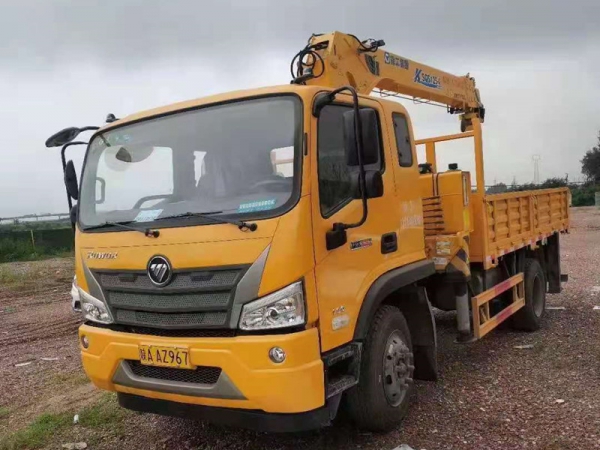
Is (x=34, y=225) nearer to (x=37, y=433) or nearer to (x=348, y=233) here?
(x=37, y=433)

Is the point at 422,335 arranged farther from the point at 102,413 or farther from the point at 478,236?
the point at 102,413

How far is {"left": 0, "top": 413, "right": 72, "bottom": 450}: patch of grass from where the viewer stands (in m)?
4.11

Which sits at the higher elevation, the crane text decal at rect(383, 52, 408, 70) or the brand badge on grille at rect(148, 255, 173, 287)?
the crane text decal at rect(383, 52, 408, 70)

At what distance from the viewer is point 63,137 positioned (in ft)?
14.1

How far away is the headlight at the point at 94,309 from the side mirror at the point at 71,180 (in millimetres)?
821

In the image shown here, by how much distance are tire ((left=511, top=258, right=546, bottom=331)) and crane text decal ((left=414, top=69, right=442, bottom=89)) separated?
2476 mm

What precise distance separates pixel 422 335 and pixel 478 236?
1430 millimetres

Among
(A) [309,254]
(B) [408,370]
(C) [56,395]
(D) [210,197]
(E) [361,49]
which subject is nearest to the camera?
(A) [309,254]

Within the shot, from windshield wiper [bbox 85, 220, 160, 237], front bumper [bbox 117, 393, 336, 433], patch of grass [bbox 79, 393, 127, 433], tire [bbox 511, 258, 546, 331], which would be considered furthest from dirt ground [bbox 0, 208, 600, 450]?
windshield wiper [bbox 85, 220, 160, 237]

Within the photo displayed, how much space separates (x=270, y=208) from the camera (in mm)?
3121

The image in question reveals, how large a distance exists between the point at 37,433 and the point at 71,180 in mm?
1964

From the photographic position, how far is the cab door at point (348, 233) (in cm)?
318

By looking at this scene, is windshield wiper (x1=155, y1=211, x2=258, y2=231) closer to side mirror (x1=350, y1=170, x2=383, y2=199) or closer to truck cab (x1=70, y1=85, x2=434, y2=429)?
truck cab (x1=70, y1=85, x2=434, y2=429)

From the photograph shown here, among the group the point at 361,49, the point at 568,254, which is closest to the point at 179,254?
the point at 361,49
